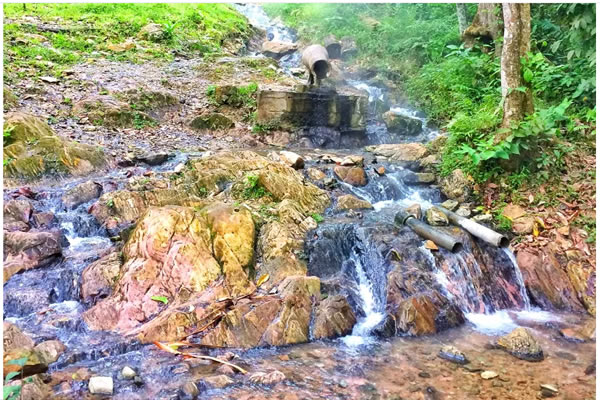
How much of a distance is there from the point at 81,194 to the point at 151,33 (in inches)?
462

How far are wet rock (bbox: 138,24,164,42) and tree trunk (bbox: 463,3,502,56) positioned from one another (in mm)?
10880

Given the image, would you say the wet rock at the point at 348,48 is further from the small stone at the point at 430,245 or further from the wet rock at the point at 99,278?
the wet rock at the point at 99,278

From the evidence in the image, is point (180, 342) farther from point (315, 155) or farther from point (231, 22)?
point (231, 22)

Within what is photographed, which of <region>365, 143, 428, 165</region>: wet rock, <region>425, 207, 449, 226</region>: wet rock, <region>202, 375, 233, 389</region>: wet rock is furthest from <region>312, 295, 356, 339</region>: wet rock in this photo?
<region>365, 143, 428, 165</region>: wet rock

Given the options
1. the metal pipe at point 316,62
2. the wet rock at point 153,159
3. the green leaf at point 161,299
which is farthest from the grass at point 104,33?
the green leaf at point 161,299

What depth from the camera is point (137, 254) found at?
4957 mm

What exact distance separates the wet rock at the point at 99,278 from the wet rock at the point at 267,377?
2.10 meters

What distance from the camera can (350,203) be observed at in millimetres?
6801

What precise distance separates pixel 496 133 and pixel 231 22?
613 inches

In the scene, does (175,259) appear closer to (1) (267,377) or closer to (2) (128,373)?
(2) (128,373)

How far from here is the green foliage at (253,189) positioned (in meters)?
6.46

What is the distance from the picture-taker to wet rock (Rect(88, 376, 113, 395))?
3.39 m

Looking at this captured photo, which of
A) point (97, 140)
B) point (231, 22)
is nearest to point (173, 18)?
point (231, 22)

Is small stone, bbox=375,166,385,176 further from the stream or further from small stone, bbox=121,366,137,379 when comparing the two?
small stone, bbox=121,366,137,379
